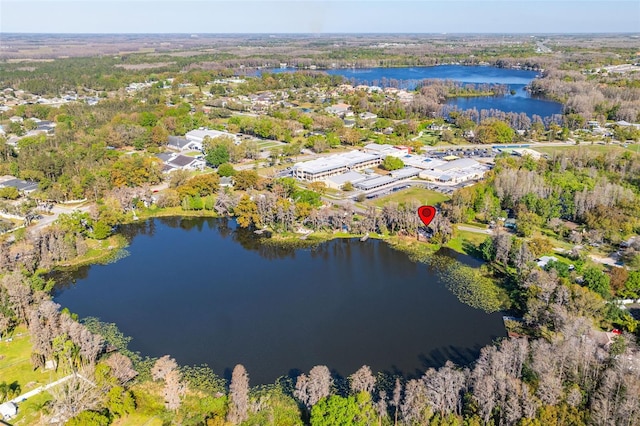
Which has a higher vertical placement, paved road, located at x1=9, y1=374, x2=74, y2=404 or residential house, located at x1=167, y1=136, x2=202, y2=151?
residential house, located at x1=167, y1=136, x2=202, y2=151

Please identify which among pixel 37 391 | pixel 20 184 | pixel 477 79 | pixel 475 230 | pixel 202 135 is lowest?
pixel 37 391

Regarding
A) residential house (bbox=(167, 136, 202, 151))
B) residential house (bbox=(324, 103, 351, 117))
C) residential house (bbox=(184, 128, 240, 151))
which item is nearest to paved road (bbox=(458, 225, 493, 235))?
residential house (bbox=(184, 128, 240, 151))

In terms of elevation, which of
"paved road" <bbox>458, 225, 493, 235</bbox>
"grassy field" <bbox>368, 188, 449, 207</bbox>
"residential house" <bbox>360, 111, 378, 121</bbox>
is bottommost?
"paved road" <bbox>458, 225, 493, 235</bbox>

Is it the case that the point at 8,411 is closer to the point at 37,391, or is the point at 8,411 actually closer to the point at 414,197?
the point at 37,391

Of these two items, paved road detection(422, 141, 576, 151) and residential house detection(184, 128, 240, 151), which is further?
residential house detection(184, 128, 240, 151)

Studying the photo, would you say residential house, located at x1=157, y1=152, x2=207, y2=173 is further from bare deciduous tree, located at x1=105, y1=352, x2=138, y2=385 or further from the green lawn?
bare deciduous tree, located at x1=105, y1=352, x2=138, y2=385

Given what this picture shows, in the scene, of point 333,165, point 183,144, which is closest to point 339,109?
point 183,144

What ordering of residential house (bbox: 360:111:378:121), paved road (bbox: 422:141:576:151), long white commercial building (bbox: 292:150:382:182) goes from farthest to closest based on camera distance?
residential house (bbox: 360:111:378:121) < paved road (bbox: 422:141:576:151) < long white commercial building (bbox: 292:150:382:182)
